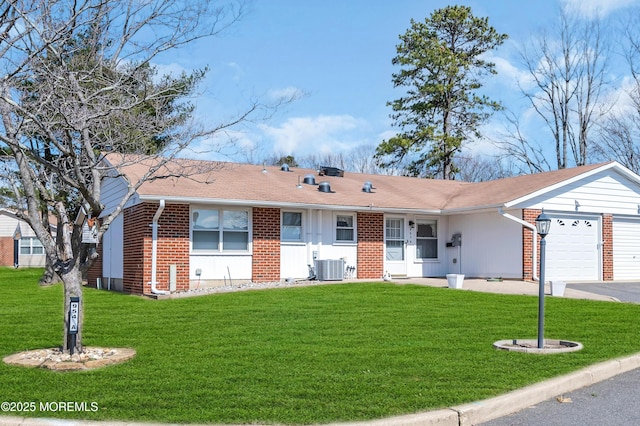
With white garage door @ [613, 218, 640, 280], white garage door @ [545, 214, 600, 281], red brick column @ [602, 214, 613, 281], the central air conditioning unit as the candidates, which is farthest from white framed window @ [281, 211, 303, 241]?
white garage door @ [613, 218, 640, 280]

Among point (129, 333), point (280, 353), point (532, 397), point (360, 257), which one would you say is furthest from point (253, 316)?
point (360, 257)

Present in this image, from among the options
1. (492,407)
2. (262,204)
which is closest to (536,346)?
(492,407)

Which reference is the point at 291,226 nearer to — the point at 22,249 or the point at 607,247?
the point at 607,247

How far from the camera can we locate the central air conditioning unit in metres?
18.8

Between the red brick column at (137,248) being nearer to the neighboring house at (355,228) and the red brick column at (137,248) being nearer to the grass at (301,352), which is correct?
the neighboring house at (355,228)

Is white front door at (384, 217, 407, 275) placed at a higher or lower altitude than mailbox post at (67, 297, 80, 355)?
higher

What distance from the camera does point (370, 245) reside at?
20391 mm

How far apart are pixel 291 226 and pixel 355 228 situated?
84.8 inches

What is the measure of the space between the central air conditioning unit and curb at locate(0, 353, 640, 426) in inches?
442

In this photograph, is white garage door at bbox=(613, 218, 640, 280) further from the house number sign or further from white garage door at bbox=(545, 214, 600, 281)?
the house number sign

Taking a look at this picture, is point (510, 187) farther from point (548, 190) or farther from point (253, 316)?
point (253, 316)

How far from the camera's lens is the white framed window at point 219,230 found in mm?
17844

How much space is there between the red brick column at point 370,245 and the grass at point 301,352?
206 inches

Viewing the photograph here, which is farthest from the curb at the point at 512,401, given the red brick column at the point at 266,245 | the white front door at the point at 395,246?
the white front door at the point at 395,246
